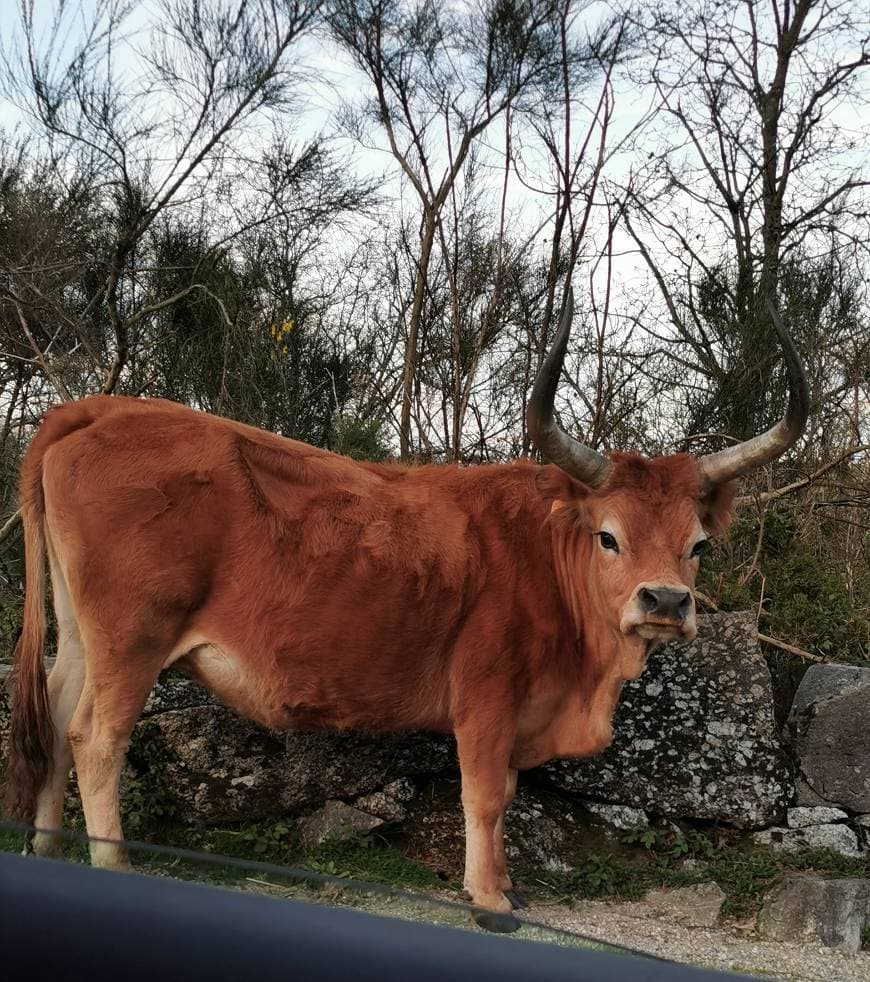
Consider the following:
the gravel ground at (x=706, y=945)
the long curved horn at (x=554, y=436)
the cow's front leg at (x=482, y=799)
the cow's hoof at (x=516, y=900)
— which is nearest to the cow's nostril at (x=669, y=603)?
the long curved horn at (x=554, y=436)

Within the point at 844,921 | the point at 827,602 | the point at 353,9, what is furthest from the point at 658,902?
the point at 353,9

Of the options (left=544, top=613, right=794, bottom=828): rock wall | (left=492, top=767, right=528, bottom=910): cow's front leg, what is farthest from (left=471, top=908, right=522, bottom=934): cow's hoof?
(left=544, top=613, right=794, bottom=828): rock wall

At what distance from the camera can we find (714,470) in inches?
201

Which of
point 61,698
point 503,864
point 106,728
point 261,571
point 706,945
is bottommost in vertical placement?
point 706,945

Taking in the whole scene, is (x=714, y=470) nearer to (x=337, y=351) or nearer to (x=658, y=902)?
(x=658, y=902)

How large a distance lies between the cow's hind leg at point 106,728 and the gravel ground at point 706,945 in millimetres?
1862

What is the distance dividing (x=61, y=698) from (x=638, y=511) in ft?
8.84

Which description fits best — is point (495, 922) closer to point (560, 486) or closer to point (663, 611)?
point (663, 611)

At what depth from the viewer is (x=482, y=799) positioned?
4855mm

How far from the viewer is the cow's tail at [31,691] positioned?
187 inches

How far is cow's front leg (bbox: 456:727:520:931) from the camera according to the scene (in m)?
4.81

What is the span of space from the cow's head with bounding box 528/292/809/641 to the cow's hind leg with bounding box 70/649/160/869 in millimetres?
1965

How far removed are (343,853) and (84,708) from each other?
1.45 metres

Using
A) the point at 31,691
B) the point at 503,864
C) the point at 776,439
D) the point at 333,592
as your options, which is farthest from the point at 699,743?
the point at 31,691
